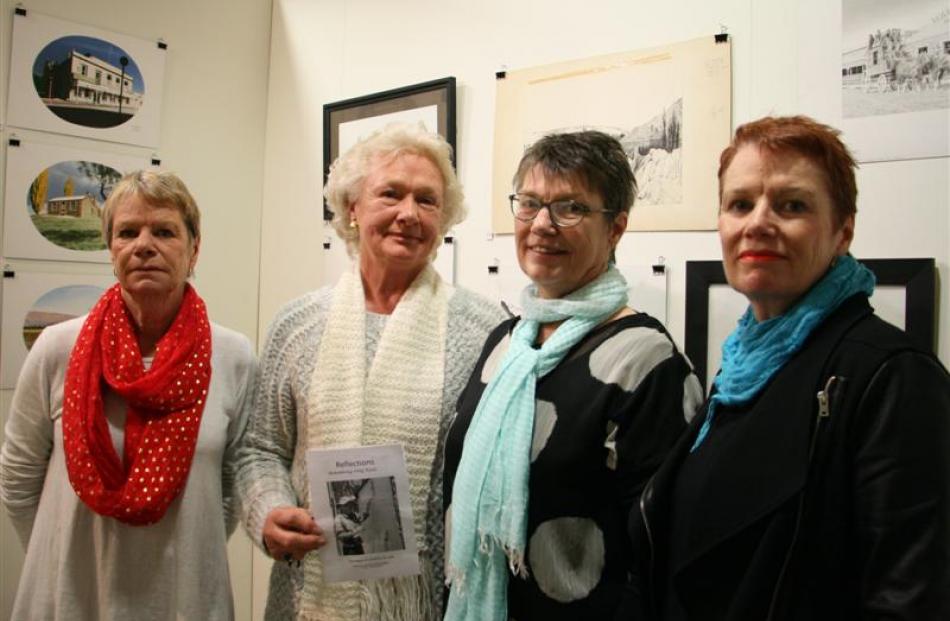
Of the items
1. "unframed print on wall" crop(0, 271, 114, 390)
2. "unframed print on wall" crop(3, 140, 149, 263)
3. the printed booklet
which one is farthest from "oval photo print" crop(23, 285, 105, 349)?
the printed booklet

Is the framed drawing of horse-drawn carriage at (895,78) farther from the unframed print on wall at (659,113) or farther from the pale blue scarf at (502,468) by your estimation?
the pale blue scarf at (502,468)

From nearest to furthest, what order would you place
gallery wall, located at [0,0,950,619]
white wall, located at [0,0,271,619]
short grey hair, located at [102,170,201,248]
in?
short grey hair, located at [102,170,201,248]
gallery wall, located at [0,0,950,619]
white wall, located at [0,0,271,619]

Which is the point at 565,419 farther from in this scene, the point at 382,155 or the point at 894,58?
the point at 894,58

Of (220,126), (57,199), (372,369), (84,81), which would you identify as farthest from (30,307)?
(372,369)

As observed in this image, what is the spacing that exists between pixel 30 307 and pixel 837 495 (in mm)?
2468

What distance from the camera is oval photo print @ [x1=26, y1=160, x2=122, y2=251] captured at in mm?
2334

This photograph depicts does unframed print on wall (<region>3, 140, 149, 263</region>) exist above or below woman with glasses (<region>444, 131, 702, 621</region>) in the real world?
above

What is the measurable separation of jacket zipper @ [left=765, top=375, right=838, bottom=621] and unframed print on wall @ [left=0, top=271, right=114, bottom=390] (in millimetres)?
2398

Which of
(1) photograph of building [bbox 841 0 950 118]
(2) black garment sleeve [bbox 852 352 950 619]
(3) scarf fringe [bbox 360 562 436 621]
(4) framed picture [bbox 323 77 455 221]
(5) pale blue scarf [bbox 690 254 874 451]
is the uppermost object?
(4) framed picture [bbox 323 77 455 221]

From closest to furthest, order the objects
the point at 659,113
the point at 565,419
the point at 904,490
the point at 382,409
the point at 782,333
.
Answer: the point at 904,490, the point at 782,333, the point at 565,419, the point at 382,409, the point at 659,113

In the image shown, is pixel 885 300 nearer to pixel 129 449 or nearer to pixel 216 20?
pixel 129 449

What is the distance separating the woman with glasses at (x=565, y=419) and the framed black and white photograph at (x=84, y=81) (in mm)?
1861

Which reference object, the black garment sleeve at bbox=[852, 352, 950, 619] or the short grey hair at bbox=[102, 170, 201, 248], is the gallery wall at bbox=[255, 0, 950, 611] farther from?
the short grey hair at bbox=[102, 170, 201, 248]

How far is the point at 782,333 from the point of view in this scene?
3.09 ft
